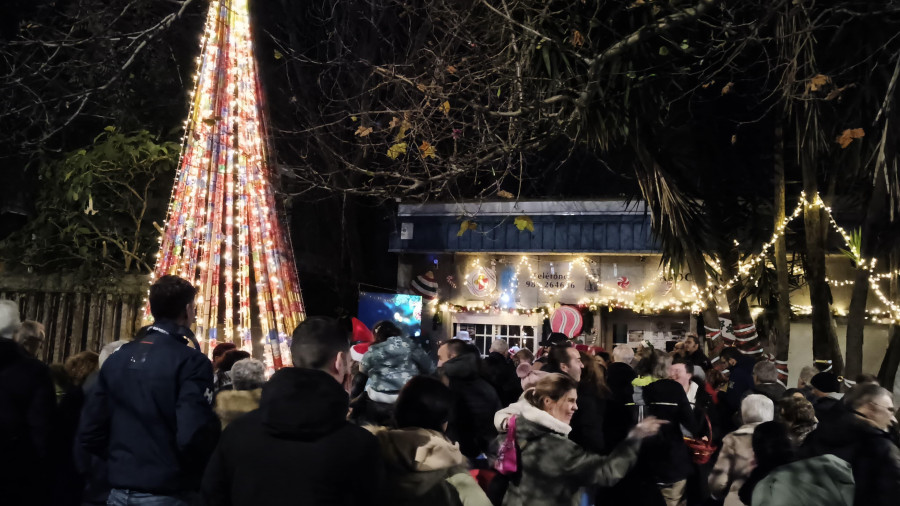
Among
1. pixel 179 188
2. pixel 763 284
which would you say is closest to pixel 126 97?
pixel 179 188

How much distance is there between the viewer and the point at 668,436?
4.39 meters

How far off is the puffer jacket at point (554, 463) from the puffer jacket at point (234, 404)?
149cm

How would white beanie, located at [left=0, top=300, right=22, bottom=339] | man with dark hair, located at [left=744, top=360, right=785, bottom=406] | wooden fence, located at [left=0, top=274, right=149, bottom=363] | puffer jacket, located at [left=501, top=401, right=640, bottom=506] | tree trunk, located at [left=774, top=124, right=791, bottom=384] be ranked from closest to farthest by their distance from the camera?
puffer jacket, located at [left=501, top=401, right=640, bottom=506] → white beanie, located at [left=0, top=300, right=22, bottom=339] → man with dark hair, located at [left=744, top=360, right=785, bottom=406] → wooden fence, located at [left=0, top=274, right=149, bottom=363] → tree trunk, located at [left=774, top=124, right=791, bottom=384]

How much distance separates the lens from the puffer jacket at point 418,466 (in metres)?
2.92

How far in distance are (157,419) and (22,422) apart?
830mm

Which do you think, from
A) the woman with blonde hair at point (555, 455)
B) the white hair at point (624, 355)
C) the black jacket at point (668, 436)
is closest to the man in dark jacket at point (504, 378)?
the white hair at point (624, 355)

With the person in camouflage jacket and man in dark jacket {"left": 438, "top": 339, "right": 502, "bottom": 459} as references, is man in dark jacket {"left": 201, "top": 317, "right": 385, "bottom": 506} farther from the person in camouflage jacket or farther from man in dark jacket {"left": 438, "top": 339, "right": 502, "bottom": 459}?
man in dark jacket {"left": 438, "top": 339, "right": 502, "bottom": 459}

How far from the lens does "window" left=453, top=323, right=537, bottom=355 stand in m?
16.4

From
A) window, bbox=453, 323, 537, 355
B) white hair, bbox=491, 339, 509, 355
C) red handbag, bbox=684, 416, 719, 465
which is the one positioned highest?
white hair, bbox=491, 339, 509, 355

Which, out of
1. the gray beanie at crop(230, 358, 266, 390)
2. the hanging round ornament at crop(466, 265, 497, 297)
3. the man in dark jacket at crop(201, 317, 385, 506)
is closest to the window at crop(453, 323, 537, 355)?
the hanging round ornament at crop(466, 265, 497, 297)

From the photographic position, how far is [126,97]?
12320 millimetres

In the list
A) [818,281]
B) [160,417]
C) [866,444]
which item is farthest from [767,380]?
[160,417]

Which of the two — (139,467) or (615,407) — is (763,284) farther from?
(139,467)

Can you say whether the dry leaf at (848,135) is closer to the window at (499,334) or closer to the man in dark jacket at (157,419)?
the window at (499,334)
